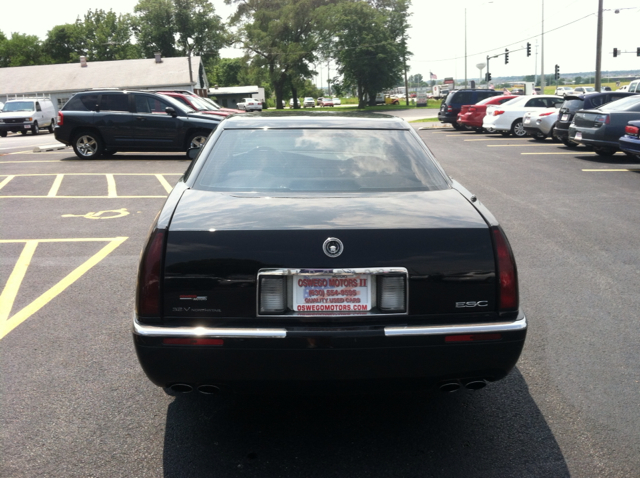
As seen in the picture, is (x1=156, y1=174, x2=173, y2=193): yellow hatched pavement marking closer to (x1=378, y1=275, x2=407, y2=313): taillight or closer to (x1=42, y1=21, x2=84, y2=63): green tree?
(x1=378, y1=275, x2=407, y2=313): taillight

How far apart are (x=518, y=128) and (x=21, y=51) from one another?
94634mm

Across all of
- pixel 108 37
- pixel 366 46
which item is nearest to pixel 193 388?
pixel 366 46

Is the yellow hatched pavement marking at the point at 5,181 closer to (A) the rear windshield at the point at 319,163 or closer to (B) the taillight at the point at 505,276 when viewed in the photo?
(A) the rear windshield at the point at 319,163

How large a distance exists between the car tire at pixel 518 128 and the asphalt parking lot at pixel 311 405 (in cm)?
1819

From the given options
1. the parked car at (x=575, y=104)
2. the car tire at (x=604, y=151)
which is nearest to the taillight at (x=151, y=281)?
the car tire at (x=604, y=151)

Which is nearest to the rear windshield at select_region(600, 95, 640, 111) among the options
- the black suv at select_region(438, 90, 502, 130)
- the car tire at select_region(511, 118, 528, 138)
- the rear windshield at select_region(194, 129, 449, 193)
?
the car tire at select_region(511, 118, 528, 138)

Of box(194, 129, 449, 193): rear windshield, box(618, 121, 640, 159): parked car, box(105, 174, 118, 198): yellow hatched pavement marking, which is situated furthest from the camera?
box(618, 121, 640, 159): parked car

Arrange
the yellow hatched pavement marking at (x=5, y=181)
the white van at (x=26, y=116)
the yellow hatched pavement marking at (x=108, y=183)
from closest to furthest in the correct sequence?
the yellow hatched pavement marking at (x=108, y=183)
the yellow hatched pavement marking at (x=5, y=181)
the white van at (x=26, y=116)

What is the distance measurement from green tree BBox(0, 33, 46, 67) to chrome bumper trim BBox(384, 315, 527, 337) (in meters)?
110

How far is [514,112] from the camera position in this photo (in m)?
25.3

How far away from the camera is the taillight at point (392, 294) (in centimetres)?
300

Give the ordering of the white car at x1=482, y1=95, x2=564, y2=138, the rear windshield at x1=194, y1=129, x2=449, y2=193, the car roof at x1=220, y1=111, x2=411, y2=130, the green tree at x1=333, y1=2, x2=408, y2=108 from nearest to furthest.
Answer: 1. the rear windshield at x1=194, y1=129, x2=449, y2=193
2. the car roof at x1=220, y1=111, x2=411, y2=130
3. the white car at x1=482, y1=95, x2=564, y2=138
4. the green tree at x1=333, y1=2, x2=408, y2=108

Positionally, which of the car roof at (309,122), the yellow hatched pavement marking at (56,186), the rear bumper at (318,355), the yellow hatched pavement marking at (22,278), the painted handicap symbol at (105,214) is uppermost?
the car roof at (309,122)

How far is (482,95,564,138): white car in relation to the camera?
2523 centimetres
